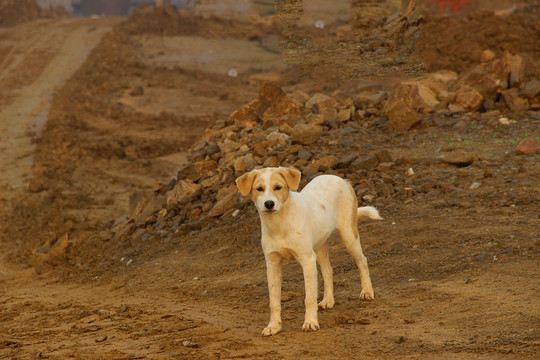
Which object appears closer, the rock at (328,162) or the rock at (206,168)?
the rock at (328,162)

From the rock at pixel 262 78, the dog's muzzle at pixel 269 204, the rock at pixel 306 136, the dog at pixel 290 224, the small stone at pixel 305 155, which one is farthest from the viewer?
the rock at pixel 262 78

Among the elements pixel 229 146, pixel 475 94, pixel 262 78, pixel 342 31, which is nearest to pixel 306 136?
pixel 229 146

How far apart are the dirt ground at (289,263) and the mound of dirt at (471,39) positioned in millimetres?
115

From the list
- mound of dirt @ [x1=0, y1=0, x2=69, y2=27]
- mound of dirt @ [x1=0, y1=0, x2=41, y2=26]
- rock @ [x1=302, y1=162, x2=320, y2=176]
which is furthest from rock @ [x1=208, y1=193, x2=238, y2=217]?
mound of dirt @ [x1=0, y1=0, x2=41, y2=26]

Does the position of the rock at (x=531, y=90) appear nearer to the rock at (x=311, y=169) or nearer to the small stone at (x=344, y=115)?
the small stone at (x=344, y=115)

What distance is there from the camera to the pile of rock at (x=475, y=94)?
15.5 metres

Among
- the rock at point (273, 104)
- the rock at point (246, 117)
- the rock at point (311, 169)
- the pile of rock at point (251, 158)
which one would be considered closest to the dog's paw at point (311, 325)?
the pile of rock at point (251, 158)

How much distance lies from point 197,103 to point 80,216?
13060 mm

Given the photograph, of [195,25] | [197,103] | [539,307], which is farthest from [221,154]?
[195,25]

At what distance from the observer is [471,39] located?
25.0 metres

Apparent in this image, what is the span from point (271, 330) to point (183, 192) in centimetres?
716

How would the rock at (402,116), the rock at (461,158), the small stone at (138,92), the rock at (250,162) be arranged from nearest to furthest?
the rock at (461,158)
the rock at (250,162)
the rock at (402,116)
the small stone at (138,92)

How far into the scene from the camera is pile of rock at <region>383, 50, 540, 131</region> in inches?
610

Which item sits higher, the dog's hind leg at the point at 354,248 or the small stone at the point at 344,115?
the dog's hind leg at the point at 354,248
